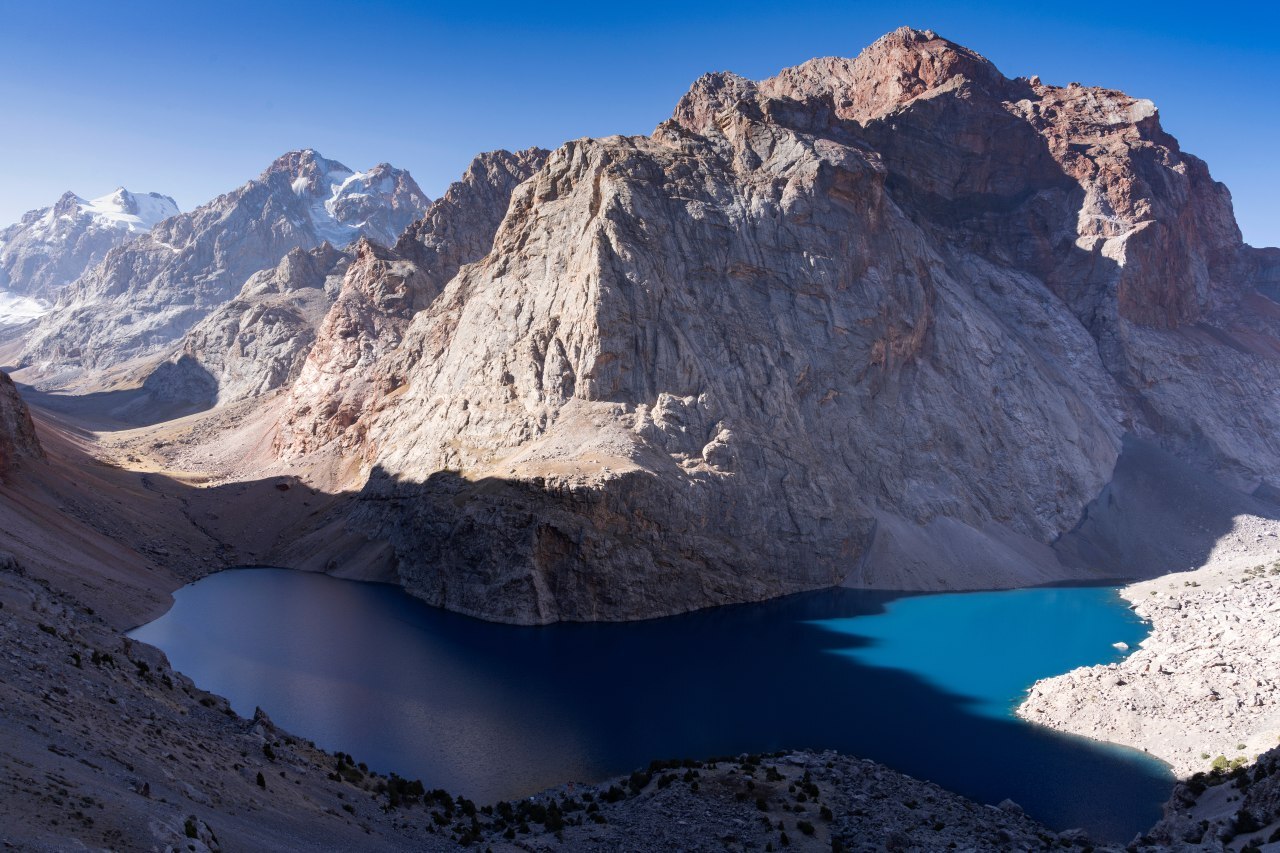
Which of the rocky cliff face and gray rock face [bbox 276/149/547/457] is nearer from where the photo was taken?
the rocky cliff face

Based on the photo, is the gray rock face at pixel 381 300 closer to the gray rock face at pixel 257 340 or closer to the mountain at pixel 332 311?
the mountain at pixel 332 311

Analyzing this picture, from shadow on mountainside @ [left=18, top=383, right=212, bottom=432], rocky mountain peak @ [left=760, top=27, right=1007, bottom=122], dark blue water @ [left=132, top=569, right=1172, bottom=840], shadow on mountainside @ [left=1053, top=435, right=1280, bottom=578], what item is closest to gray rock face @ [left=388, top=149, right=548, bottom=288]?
rocky mountain peak @ [left=760, top=27, right=1007, bottom=122]

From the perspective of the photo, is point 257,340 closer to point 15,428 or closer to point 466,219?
point 466,219

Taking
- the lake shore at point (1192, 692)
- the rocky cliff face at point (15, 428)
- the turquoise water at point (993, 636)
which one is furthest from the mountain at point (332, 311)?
the lake shore at point (1192, 692)

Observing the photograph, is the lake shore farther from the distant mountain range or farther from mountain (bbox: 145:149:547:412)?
mountain (bbox: 145:149:547:412)

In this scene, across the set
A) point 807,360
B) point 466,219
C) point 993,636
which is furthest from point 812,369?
point 466,219

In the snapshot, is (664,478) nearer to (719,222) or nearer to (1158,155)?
(719,222)

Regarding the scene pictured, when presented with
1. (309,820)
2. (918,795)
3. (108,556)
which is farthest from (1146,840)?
(108,556)
